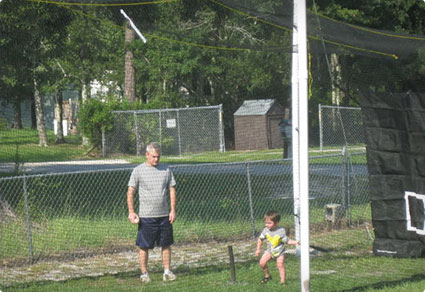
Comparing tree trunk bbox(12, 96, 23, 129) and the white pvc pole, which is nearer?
the white pvc pole

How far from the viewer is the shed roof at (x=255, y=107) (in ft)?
27.5

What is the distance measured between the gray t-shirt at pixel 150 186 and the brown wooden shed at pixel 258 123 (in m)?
1.41

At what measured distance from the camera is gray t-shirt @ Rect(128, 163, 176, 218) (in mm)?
7516

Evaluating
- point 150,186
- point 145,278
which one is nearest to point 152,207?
point 150,186

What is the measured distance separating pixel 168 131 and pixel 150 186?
1615 mm

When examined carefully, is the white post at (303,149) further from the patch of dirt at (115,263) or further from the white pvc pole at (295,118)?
the patch of dirt at (115,263)

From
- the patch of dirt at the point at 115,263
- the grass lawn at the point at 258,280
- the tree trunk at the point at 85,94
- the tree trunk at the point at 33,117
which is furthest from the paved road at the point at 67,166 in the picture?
the grass lawn at the point at 258,280

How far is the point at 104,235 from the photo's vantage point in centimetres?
891

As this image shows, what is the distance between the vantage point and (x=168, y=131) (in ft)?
29.5

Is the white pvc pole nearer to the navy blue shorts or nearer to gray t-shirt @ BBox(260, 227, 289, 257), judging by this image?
gray t-shirt @ BBox(260, 227, 289, 257)

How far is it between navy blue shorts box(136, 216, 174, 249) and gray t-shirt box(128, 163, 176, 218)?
0.21 feet

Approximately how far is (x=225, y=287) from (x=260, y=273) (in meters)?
0.74

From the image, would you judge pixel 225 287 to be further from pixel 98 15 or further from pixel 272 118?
pixel 98 15

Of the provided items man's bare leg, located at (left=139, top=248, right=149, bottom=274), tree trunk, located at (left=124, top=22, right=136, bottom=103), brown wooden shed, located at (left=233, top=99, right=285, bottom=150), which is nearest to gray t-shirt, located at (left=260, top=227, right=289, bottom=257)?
man's bare leg, located at (left=139, top=248, right=149, bottom=274)
